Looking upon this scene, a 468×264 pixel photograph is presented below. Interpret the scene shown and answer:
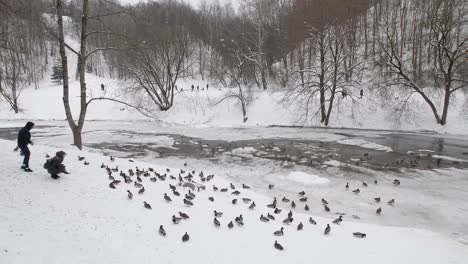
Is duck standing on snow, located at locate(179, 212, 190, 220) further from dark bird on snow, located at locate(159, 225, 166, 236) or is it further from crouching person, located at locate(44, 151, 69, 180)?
crouching person, located at locate(44, 151, 69, 180)

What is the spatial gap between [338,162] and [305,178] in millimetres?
3569

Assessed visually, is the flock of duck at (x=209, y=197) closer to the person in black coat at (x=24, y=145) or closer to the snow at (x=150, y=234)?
the snow at (x=150, y=234)

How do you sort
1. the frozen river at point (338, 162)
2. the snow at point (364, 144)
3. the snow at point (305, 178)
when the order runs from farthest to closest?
1. the snow at point (364, 144)
2. the snow at point (305, 178)
3. the frozen river at point (338, 162)

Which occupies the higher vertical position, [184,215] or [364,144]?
[364,144]

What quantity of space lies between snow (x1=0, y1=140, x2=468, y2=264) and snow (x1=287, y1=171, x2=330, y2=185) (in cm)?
320

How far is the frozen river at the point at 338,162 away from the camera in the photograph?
9.16 m

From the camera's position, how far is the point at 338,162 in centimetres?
1486

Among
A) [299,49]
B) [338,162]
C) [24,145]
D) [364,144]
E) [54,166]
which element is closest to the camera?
[54,166]

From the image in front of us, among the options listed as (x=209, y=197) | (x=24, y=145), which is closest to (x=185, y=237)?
(x=209, y=197)

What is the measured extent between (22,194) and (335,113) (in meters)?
26.8

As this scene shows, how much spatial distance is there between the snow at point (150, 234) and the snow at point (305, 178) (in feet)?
10.5

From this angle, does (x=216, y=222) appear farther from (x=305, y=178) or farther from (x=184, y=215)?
(x=305, y=178)

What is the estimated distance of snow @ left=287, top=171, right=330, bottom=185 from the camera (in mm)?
11672

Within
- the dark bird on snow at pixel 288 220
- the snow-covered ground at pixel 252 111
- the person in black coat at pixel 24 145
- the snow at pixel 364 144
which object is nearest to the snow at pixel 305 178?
the dark bird on snow at pixel 288 220
